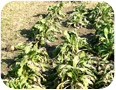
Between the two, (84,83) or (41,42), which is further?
(41,42)

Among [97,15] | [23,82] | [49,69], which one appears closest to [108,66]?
[49,69]

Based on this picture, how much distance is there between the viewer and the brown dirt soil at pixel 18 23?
588cm

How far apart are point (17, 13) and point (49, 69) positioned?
413cm

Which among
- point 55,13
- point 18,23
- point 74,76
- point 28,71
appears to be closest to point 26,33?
point 18,23

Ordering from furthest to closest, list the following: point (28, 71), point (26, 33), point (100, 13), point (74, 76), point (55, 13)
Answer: point (55, 13)
point (100, 13)
point (26, 33)
point (28, 71)
point (74, 76)

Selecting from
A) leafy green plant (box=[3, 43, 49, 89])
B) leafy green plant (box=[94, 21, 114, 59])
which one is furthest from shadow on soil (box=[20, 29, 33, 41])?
leafy green plant (box=[94, 21, 114, 59])

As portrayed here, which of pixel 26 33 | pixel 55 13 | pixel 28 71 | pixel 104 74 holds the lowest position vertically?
pixel 104 74

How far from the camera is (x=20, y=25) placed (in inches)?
297

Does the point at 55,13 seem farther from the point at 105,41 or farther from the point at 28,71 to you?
the point at 28,71

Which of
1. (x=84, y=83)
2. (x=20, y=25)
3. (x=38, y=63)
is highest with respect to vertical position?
(x=20, y=25)

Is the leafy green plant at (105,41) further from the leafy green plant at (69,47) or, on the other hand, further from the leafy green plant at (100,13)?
the leafy green plant at (100,13)

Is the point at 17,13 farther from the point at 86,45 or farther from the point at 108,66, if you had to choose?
the point at 108,66

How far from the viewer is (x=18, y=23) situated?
7684 millimetres

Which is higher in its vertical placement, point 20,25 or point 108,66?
point 20,25
